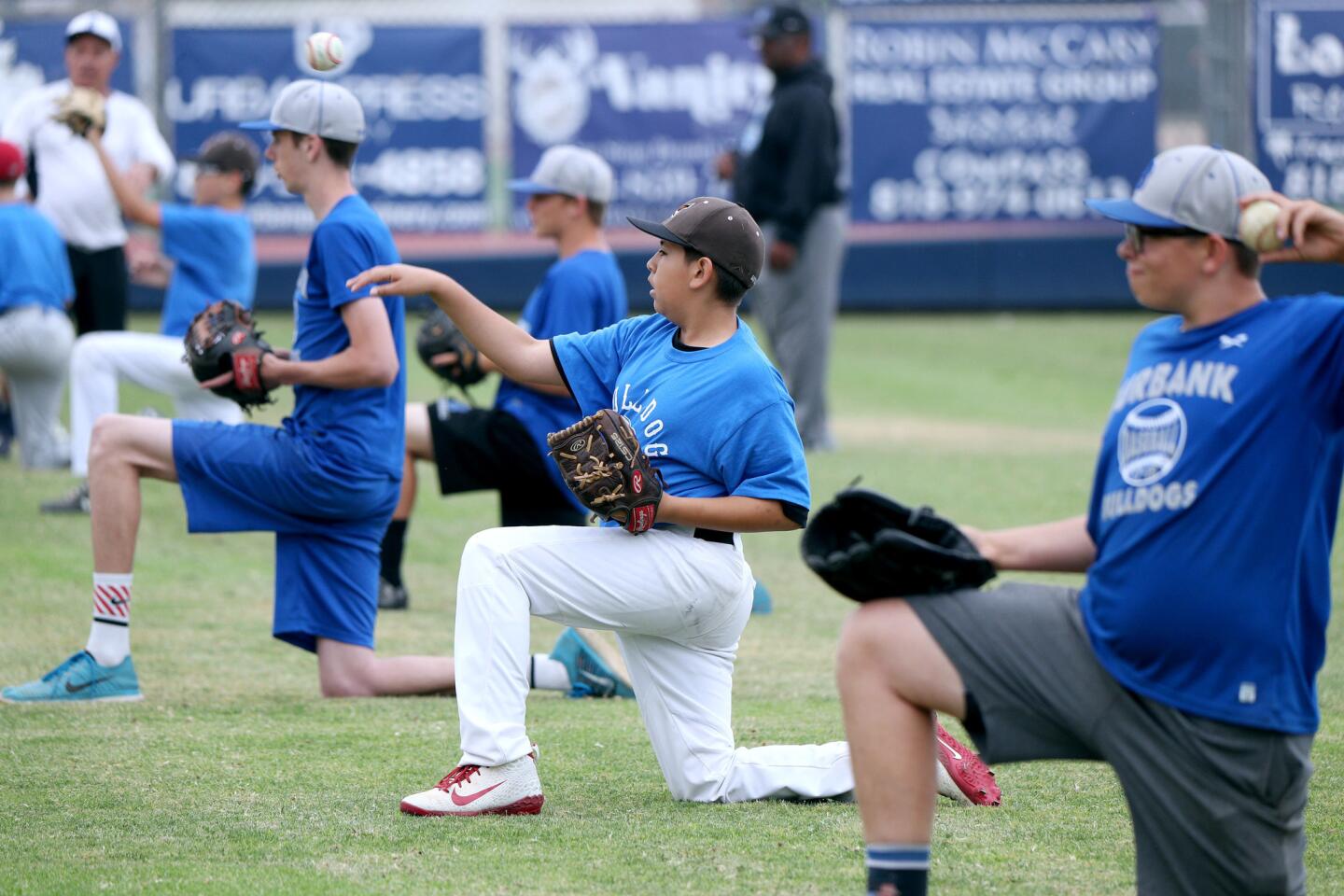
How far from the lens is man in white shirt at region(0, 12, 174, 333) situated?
1063 centimetres

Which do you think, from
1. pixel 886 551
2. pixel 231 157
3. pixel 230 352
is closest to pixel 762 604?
pixel 230 352

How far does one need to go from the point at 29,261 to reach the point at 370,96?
338 inches

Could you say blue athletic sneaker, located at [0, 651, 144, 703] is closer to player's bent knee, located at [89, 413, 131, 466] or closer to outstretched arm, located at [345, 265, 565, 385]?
player's bent knee, located at [89, 413, 131, 466]

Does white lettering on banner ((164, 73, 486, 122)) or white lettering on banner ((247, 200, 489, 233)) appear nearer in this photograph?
white lettering on banner ((164, 73, 486, 122))

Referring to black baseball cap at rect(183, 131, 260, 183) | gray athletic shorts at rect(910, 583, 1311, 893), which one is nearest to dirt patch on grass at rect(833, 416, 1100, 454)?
black baseball cap at rect(183, 131, 260, 183)

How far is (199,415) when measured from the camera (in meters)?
9.44

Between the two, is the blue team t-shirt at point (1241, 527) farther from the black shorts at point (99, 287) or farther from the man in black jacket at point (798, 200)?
the black shorts at point (99, 287)

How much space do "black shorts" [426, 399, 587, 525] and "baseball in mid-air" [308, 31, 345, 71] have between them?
1483 millimetres

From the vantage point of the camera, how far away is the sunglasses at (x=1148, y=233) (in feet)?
10.1

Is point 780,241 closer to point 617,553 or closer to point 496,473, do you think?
point 496,473

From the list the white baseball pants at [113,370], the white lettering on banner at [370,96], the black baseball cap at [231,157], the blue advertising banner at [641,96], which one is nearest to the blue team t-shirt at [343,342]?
the white baseball pants at [113,370]

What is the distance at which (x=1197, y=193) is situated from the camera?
305 centimetres

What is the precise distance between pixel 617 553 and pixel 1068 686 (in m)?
1.39

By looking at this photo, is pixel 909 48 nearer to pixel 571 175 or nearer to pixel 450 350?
pixel 450 350
